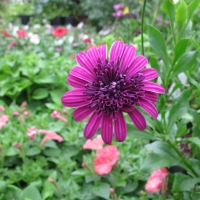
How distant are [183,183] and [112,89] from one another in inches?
14.8

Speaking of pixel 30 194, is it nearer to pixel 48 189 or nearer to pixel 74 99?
pixel 48 189

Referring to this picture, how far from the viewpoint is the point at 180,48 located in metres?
0.66

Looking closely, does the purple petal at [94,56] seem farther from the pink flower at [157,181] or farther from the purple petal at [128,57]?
the pink flower at [157,181]

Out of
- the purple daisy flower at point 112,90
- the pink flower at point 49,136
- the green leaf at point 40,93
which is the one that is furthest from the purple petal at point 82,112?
the green leaf at point 40,93

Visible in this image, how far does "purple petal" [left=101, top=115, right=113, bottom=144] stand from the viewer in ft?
1.86

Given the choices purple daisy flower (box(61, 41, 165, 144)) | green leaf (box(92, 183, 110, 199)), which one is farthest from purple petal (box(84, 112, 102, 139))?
green leaf (box(92, 183, 110, 199))

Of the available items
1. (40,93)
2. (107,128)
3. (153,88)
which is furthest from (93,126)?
(40,93)

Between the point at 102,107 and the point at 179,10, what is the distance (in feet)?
0.96

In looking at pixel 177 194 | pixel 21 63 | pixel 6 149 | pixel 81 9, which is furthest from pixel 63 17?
pixel 177 194

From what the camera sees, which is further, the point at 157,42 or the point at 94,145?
the point at 94,145

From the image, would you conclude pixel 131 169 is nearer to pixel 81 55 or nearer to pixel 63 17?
pixel 81 55

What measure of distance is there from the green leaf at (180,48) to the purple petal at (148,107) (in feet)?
0.55

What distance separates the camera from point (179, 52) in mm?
664

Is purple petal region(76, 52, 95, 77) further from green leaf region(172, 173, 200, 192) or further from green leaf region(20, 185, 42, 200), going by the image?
green leaf region(20, 185, 42, 200)
